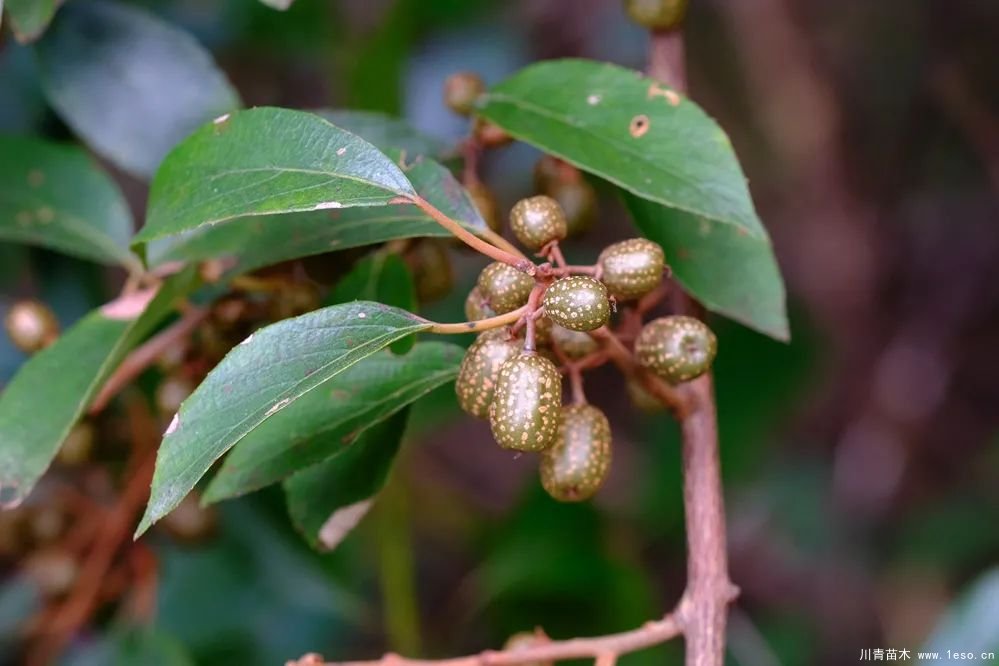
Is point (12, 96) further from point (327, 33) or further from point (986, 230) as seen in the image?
point (986, 230)

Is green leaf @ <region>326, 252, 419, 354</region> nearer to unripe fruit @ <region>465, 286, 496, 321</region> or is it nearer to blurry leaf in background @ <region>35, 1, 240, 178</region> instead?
unripe fruit @ <region>465, 286, 496, 321</region>

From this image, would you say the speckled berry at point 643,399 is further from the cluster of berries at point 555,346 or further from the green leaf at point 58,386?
the green leaf at point 58,386

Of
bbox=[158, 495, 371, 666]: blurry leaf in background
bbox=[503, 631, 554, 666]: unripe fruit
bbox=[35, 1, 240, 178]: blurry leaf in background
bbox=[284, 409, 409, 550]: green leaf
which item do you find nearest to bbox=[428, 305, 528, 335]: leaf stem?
bbox=[284, 409, 409, 550]: green leaf

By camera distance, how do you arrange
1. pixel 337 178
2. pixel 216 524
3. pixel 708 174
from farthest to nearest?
1. pixel 216 524
2. pixel 708 174
3. pixel 337 178

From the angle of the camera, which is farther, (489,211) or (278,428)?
(489,211)

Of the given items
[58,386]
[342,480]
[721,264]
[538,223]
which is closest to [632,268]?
[538,223]

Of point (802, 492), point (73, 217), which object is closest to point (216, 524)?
point (73, 217)

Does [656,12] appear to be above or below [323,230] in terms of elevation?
above

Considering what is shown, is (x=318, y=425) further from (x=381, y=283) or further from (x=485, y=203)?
(x=485, y=203)
